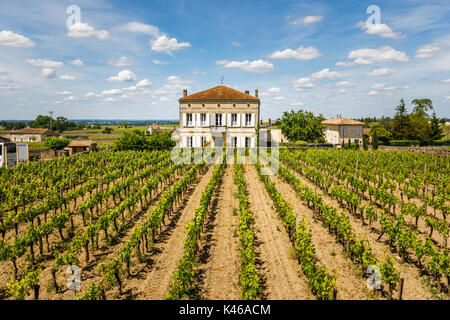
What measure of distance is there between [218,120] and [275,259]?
Answer: 2568 cm

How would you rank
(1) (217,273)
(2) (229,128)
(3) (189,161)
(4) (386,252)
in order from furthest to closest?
1. (2) (229,128)
2. (3) (189,161)
3. (4) (386,252)
4. (1) (217,273)

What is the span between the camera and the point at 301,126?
3750 cm

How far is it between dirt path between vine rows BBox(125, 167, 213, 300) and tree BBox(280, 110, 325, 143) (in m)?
27.5

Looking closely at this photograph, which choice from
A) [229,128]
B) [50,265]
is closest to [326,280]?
[50,265]

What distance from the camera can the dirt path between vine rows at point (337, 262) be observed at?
22.0 feet

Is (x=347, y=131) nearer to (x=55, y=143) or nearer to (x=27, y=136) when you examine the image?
(x=55, y=143)

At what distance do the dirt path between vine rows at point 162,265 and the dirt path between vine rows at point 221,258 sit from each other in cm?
86

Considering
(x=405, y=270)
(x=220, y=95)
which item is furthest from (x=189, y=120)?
(x=405, y=270)

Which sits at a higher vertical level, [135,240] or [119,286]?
[135,240]

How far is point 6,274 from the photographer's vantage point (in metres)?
7.60

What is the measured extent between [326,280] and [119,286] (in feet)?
15.9

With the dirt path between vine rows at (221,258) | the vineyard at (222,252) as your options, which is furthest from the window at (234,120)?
the dirt path between vine rows at (221,258)

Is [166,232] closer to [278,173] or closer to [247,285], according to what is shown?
[247,285]

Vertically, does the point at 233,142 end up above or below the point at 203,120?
below
